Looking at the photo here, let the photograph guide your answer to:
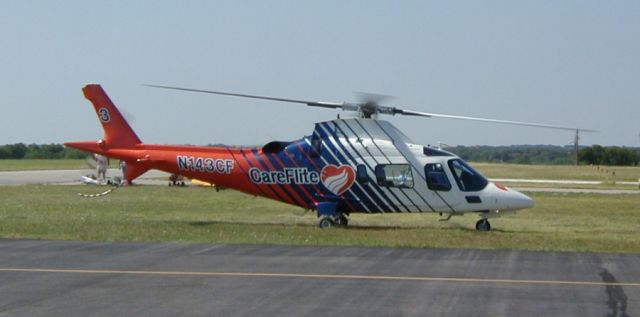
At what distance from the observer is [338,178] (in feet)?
75.1

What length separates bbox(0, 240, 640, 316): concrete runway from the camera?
37.5ft

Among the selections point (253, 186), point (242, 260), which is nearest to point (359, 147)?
point (253, 186)

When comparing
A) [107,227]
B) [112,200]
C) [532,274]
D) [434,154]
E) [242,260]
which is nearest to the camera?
[532,274]

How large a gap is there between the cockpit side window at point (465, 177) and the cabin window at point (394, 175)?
37.7 inches

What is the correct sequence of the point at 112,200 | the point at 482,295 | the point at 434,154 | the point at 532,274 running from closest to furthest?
the point at 482,295 → the point at 532,274 → the point at 434,154 → the point at 112,200

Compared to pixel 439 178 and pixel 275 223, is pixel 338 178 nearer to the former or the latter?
pixel 439 178

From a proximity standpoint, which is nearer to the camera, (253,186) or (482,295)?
(482,295)

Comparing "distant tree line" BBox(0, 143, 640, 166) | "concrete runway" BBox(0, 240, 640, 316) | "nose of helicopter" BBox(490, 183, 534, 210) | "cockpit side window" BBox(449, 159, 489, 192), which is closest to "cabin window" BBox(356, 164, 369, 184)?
"cockpit side window" BBox(449, 159, 489, 192)

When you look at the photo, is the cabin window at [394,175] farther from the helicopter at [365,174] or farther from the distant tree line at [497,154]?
the distant tree line at [497,154]

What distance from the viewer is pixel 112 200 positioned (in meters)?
32.7

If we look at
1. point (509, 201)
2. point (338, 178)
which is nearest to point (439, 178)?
point (509, 201)

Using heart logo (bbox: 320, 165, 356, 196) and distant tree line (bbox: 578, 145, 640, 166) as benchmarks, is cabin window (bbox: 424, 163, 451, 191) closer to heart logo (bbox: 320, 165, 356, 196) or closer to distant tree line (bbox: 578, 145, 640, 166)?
heart logo (bbox: 320, 165, 356, 196)

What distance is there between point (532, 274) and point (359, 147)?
8.77 meters

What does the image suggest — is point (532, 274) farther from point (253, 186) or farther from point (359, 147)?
point (253, 186)
